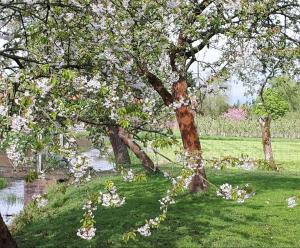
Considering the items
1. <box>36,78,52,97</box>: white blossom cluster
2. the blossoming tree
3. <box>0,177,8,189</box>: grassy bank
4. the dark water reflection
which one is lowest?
the dark water reflection

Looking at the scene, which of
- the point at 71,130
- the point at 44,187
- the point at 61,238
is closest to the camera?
the point at 71,130

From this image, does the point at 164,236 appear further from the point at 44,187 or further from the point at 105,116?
the point at 44,187

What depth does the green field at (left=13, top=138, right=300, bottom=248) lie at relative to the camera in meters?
11.5

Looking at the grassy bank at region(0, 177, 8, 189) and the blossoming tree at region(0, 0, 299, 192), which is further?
the grassy bank at region(0, 177, 8, 189)

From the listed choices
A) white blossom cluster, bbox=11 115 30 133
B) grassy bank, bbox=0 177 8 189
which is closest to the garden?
white blossom cluster, bbox=11 115 30 133

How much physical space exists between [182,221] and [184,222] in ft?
0.36

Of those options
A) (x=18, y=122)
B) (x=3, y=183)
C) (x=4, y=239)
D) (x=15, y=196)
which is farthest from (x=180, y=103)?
(x=3, y=183)

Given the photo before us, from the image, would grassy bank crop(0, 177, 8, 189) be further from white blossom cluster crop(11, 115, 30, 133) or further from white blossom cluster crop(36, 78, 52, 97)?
white blossom cluster crop(11, 115, 30, 133)

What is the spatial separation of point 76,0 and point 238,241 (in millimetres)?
6090

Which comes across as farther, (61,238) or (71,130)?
(61,238)

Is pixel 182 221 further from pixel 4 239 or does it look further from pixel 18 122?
pixel 18 122

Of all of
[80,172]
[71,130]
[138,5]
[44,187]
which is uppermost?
[138,5]

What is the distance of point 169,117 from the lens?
11.2m

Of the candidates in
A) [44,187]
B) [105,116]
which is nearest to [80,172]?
[105,116]
